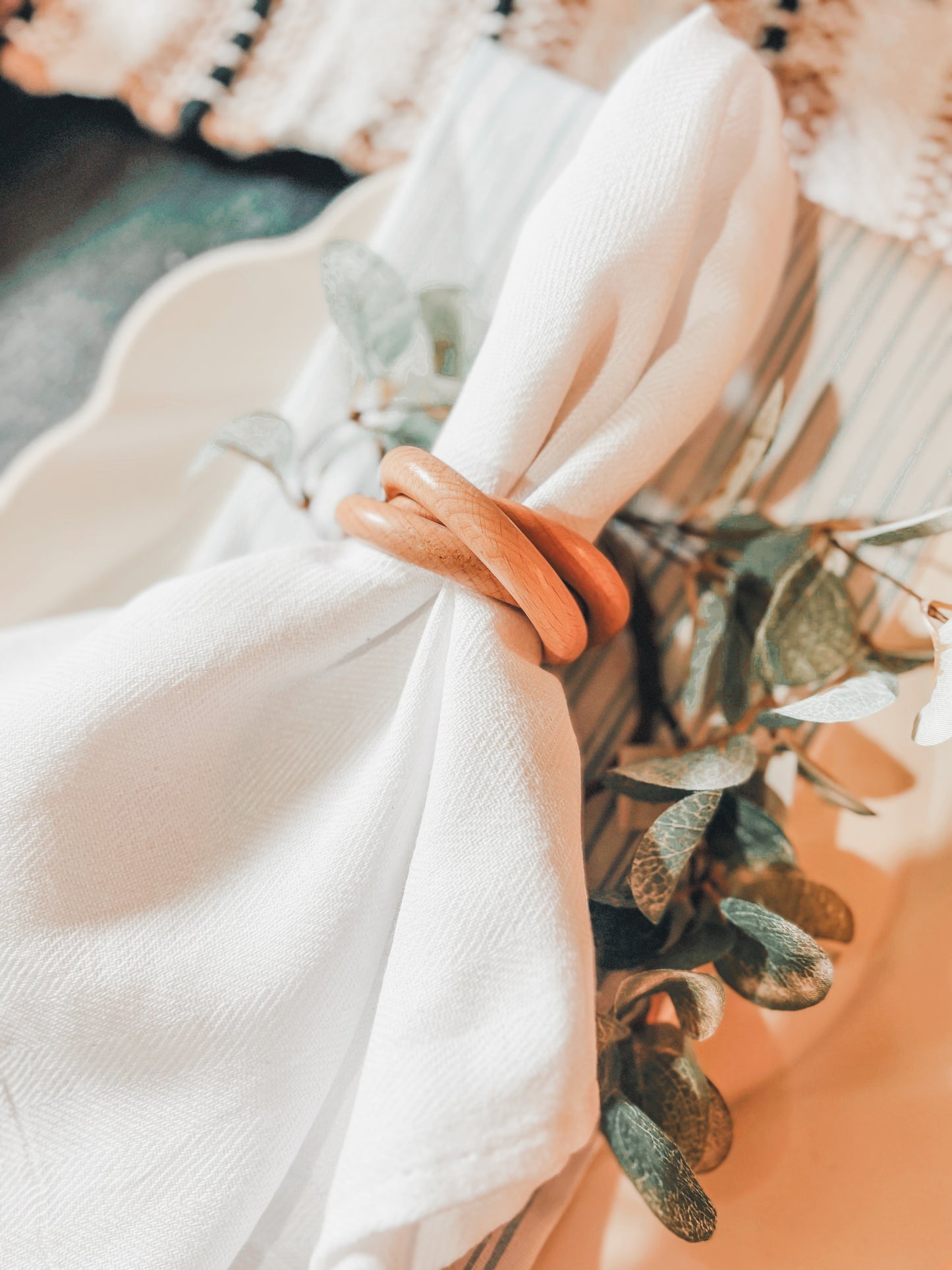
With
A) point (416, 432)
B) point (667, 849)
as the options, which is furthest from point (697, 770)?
point (416, 432)

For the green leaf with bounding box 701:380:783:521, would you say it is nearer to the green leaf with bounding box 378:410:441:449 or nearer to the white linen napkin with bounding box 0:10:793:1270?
the white linen napkin with bounding box 0:10:793:1270

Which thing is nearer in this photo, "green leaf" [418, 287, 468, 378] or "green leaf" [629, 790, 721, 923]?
"green leaf" [629, 790, 721, 923]

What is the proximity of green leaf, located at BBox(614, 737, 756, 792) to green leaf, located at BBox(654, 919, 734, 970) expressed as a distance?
Answer: 5 centimetres

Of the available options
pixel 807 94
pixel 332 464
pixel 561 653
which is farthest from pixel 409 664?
pixel 807 94

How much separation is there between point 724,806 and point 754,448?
134 millimetres

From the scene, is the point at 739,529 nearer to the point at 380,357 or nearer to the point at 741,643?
the point at 741,643

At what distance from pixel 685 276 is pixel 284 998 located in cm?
28

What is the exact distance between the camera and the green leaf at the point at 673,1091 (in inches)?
9.9

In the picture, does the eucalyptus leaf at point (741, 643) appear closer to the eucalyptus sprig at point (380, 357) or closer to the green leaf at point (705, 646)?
the green leaf at point (705, 646)

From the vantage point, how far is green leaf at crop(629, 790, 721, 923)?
0.80 ft

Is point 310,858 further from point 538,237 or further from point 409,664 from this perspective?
point 538,237

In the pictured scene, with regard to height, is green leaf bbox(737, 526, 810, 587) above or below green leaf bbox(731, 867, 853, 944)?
above

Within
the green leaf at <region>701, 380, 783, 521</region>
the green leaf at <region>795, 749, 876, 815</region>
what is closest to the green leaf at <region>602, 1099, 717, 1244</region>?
the green leaf at <region>795, 749, 876, 815</region>

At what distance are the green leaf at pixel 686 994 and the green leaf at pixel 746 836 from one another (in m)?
0.06
